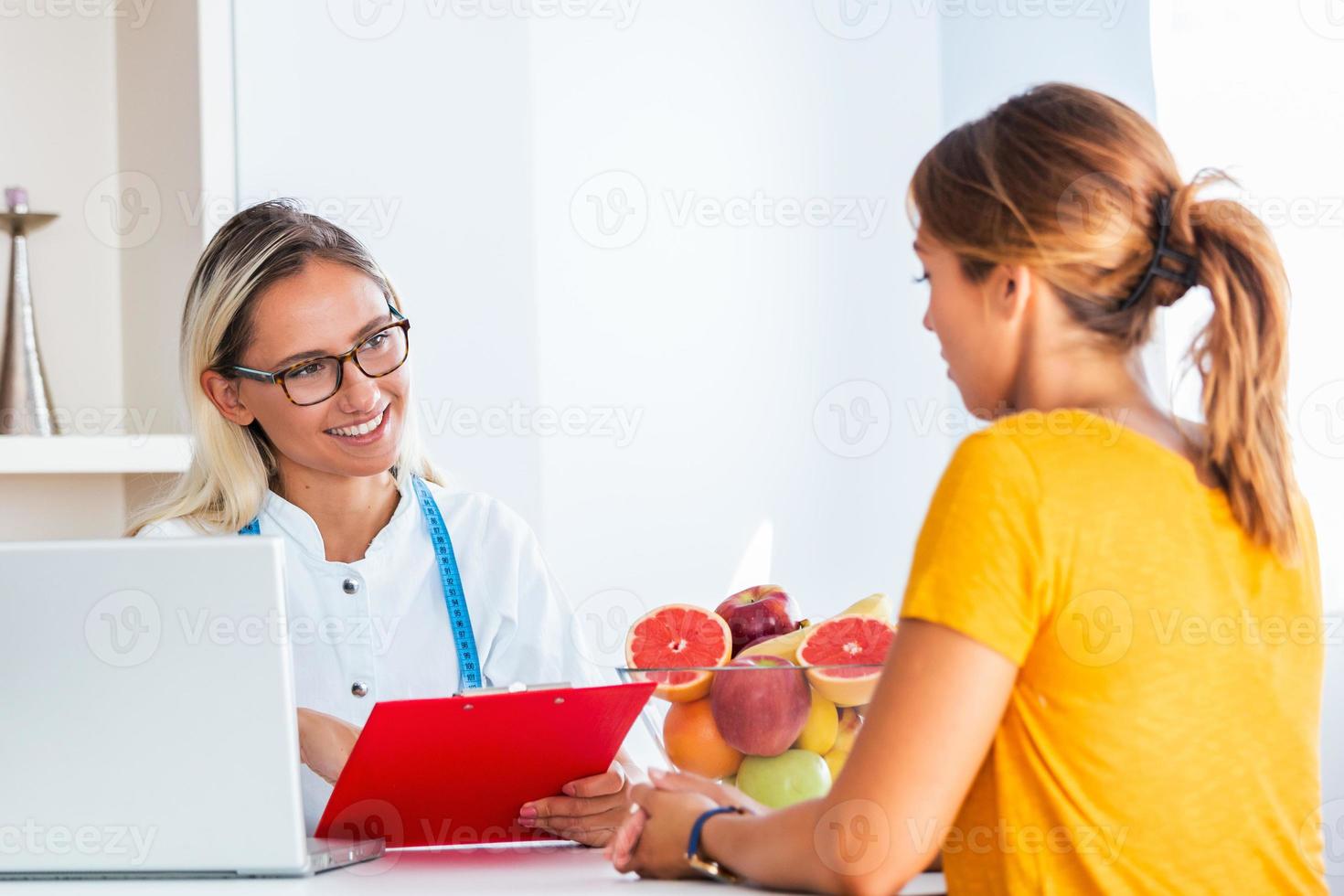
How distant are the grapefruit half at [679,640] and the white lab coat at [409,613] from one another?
0.51 meters

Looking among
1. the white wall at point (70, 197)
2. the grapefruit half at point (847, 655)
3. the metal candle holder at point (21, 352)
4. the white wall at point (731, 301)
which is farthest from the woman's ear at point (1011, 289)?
the white wall at point (70, 197)

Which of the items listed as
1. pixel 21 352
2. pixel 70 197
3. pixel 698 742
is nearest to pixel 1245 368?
pixel 698 742

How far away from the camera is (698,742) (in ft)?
4.08

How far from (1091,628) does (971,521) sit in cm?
12

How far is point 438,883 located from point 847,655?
43 cm

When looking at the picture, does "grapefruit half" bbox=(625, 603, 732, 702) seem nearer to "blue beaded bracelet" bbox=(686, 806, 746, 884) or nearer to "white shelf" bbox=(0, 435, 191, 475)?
"blue beaded bracelet" bbox=(686, 806, 746, 884)

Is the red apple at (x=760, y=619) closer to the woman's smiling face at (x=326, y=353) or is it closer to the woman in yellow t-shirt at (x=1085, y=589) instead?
the woman in yellow t-shirt at (x=1085, y=589)

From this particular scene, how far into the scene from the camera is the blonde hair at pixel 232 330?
76.4 inches

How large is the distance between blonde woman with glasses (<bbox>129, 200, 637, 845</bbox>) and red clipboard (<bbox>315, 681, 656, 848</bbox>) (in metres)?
0.51

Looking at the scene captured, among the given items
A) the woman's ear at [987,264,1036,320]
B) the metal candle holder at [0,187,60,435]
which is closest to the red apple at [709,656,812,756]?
the woman's ear at [987,264,1036,320]

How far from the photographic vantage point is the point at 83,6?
9.73 ft

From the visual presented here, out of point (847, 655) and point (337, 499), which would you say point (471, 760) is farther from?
point (337, 499)

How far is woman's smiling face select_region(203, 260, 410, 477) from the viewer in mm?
1912

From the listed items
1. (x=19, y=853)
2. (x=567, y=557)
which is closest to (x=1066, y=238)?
(x=19, y=853)
